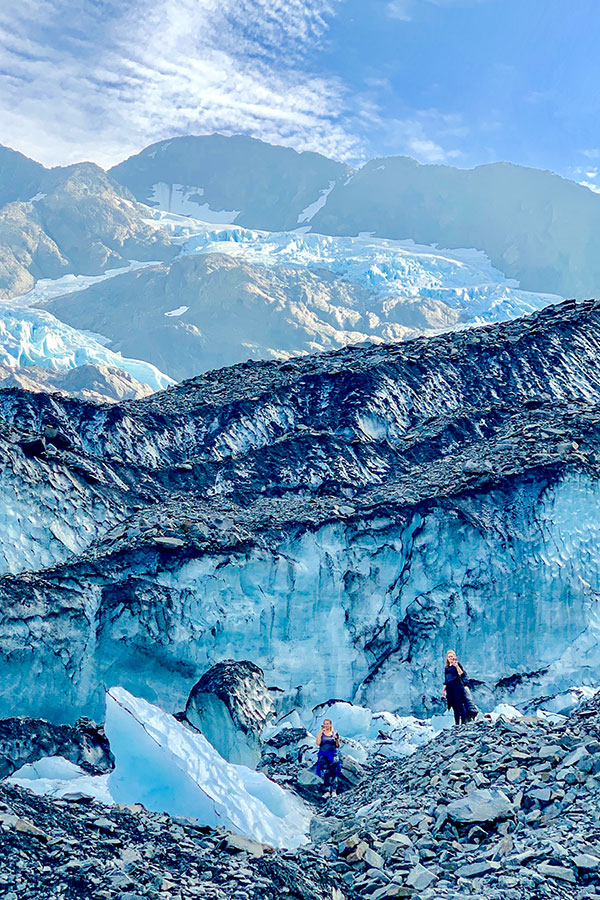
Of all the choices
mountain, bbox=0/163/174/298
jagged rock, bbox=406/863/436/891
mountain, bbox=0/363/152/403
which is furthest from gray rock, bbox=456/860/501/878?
mountain, bbox=0/163/174/298

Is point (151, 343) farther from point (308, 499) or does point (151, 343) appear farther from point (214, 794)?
point (214, 794)

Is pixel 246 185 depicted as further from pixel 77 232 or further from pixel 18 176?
pixel 18 176

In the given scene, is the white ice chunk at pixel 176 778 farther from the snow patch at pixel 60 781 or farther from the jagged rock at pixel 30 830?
the jagged rock at pixel 30 830

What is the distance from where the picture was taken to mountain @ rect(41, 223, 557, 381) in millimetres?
125250

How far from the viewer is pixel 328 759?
1170cm

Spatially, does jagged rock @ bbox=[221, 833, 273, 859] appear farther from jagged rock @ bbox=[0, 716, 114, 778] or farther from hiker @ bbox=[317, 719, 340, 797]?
jagged rock @ bbox=[0, 716, 114, 778]

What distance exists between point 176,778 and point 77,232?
16423 centimetres

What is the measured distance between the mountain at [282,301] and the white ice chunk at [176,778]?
11175cm

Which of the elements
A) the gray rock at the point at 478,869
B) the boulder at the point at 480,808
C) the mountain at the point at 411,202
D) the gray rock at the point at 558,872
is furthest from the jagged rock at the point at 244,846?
the mountain at the point at 411,202

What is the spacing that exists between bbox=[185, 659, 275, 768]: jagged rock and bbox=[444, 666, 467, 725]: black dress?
278 centimetres

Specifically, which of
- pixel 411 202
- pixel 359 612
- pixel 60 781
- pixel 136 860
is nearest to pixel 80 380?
pixel 411 202

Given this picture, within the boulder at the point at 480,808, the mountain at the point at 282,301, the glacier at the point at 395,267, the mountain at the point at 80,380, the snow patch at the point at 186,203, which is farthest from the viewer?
the snow patch at the point at 186,203

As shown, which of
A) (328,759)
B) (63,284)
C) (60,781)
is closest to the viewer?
(60,781)

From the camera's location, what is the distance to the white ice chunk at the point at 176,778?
898cm
